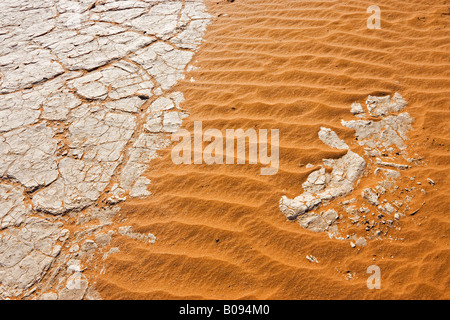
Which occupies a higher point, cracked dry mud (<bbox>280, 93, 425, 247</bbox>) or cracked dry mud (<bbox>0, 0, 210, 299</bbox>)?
cracked dry mud (<bbox>0, 0, 210, 299</bbox>)

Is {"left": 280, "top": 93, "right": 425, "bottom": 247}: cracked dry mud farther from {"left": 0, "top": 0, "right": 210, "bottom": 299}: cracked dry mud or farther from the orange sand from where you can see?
{"left": 0, "top": 0, "right": 210, "bottom": 299}: cracked dry mud

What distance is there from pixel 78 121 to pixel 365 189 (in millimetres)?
2723

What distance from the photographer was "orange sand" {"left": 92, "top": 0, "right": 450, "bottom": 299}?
206 centimetres

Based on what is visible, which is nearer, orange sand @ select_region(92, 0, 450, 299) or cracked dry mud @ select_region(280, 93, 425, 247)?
orange sand @ select_region(92, 0, 450, 299)

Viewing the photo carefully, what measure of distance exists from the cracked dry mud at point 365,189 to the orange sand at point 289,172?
0.08m

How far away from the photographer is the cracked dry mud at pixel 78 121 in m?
2.30

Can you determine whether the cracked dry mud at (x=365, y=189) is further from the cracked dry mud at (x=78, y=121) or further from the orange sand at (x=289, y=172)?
the cracked dry mud at (x=78, y=121)

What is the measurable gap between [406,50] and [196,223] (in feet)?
9.71

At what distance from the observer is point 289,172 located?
8.48ft

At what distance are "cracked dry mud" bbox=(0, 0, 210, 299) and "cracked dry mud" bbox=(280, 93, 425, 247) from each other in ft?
4.02

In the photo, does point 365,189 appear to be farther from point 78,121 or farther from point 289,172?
point 78,121

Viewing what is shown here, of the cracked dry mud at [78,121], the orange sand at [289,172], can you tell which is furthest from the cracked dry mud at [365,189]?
the cracked dry mud at [78,121]

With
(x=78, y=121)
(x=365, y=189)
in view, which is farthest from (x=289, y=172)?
(x=78, y=121)

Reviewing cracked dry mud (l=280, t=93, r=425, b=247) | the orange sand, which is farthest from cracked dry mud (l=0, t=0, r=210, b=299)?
cracked dry mud (l=280, t=93, r=425, b=247)
